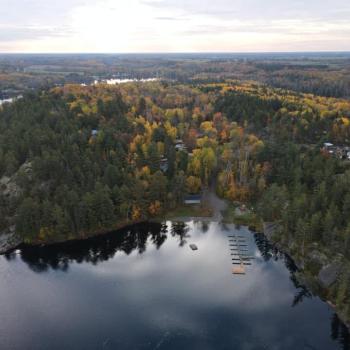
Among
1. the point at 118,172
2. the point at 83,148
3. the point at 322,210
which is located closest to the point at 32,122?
the point at 83,148

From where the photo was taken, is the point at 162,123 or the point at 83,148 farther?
the point at 162,123

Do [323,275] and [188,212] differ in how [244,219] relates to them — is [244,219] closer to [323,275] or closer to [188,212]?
[188,212]

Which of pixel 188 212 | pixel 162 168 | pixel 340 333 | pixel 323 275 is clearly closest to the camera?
pixel 340 333

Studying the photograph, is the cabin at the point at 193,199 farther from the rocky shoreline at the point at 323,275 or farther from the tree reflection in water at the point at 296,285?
the rocky shoreline at the point at 323,275

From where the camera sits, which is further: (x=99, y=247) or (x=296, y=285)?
(x=99, y=247)

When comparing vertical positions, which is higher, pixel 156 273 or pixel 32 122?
pixel 32 122

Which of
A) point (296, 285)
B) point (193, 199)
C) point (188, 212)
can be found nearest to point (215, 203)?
point (193, 199)

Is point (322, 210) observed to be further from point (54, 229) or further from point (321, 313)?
point (54, 229)
